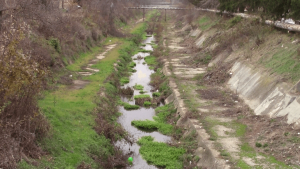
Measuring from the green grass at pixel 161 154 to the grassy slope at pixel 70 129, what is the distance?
4.72ft

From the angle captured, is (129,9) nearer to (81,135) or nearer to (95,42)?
(95,42)

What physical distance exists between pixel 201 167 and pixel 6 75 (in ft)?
21.2

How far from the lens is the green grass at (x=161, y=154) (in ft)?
39.5

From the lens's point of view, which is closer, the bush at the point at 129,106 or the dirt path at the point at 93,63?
the bush at the point at 129,106

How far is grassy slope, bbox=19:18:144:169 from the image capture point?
10.2 m

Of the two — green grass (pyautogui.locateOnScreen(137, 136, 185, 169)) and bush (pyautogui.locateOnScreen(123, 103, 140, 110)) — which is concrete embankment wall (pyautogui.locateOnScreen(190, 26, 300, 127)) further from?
bush (pyautogui.locateOnScreen(123, 103, 140, 110))

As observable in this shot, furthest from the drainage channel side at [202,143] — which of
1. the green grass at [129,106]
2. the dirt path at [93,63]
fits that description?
the dirt path at [93,63]

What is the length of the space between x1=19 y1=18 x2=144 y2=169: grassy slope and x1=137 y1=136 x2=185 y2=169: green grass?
1.44 m

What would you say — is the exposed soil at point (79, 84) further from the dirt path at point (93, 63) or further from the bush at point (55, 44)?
the bush at point (55, 44)

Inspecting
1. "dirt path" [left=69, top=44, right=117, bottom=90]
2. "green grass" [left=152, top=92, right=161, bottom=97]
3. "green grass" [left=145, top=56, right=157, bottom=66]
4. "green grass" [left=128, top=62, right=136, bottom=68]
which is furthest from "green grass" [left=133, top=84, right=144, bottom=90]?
"green grass" [left=145, top=56, right=157, bottom=66]

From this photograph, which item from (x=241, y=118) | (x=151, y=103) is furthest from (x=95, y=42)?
(x=241, y=118)

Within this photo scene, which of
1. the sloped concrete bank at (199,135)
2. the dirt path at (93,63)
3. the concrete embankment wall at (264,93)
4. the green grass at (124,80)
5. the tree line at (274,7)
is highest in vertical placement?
the tree line at (274,7)

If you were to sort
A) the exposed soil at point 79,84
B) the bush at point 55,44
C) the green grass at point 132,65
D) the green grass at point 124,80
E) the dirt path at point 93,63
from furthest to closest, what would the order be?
the green grass at point 132,65 → the green grass at point 124,80 → the dirt path at point 93,63 → the bush at point 55,44 → the exposed soil at point 79,84

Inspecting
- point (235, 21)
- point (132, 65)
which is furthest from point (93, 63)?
point (235, 21)
